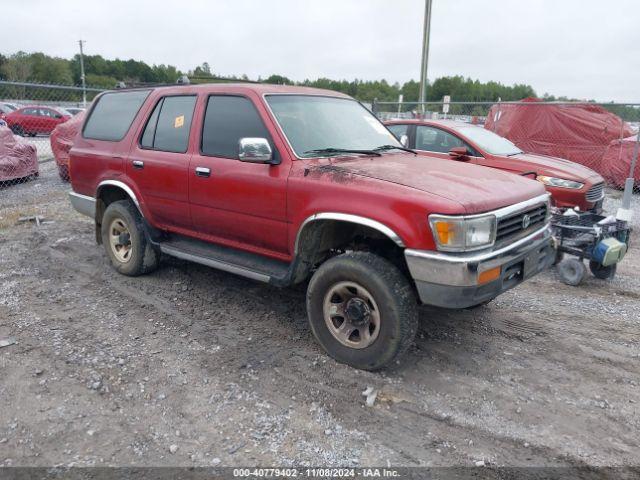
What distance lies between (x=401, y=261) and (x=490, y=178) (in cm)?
96

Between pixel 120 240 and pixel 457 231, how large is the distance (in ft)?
12.6

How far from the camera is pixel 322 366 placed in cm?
374

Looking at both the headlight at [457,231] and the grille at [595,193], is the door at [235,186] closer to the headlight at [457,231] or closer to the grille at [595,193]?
the headlight at [457,231]

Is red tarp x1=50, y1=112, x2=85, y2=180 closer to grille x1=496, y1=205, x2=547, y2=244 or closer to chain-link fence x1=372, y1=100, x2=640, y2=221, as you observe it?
chain-link fence x1=372, y1=100, x2=640, y2=221

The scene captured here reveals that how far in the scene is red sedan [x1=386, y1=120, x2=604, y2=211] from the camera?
23.2 ft

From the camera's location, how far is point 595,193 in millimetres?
7250

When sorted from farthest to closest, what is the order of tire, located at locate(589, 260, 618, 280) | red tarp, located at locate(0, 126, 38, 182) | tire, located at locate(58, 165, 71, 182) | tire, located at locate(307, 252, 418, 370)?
A: tire, located at locate(58, 165, 71, 182) → red tarp, located at locate(0, 126, 38, 182) → tire, located at locate(589, 260, 618, 280) → tire, located at locate(307, 252, 418, 370)

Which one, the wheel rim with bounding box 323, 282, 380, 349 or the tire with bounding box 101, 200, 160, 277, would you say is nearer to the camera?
the wheel rim with bounding box 323, 282, 380, 349

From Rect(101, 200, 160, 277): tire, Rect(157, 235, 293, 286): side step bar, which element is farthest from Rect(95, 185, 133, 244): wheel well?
Rect(157, 235, 293, 286): side step bar

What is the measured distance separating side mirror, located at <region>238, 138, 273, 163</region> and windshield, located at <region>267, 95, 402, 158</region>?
0.85 ft

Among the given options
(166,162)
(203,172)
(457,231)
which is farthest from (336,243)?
(166,162)

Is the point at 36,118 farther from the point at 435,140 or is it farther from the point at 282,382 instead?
the point at 282,382

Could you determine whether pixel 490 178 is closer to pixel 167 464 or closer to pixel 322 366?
pixel 322 366

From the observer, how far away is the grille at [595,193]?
23.2 feet
